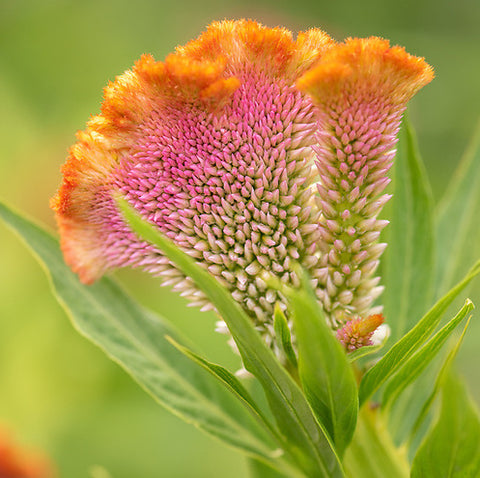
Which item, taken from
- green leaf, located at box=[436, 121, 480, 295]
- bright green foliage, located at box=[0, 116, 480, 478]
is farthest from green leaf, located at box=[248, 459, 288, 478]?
green leaf, located at box=[436, 121, 480, 295]

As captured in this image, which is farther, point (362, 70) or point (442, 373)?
point (442, 373)

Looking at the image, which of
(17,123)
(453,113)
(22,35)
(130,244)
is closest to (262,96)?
(130,244)

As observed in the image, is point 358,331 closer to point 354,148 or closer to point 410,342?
point 410,342

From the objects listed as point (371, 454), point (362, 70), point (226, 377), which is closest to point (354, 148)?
point (362, 70)

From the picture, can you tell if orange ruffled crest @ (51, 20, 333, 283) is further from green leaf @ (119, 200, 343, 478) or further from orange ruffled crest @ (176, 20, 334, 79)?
green leaf @ (119, 200, 343, 478)

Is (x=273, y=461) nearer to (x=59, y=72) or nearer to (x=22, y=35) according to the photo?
(x=59, y=72)

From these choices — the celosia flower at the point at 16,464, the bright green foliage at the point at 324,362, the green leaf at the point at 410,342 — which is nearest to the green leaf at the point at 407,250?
the bright green foliage at the point at 324,362
